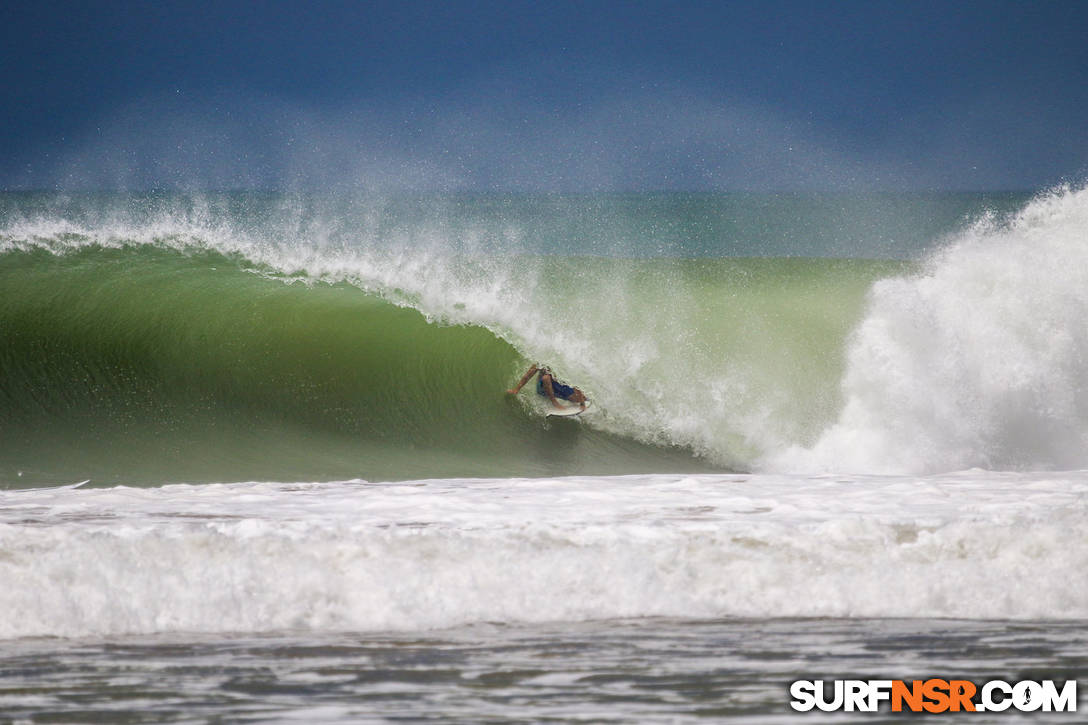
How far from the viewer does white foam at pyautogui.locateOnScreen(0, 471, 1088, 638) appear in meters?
2.50

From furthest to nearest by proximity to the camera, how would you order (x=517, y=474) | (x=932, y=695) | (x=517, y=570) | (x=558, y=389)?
1. (x=558, y=389)
2. (x=517, y=474)
3. (x=517, y=570)
4. (x=932, y=695)

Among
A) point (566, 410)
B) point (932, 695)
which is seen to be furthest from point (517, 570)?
point (566, 410)

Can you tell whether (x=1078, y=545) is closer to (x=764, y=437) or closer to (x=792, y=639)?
(x=792, y=639)

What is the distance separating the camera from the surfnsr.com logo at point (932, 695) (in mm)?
1910

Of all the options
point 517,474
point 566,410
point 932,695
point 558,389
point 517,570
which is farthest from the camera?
point 558,389

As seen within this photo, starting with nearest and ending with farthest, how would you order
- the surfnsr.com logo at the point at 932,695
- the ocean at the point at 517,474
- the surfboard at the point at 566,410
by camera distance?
the surfnsr.com logo at the point at 932,695 < the ocean at the point at 517,474 < the surfboard at the point at 566,410

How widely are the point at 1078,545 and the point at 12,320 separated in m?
6.87

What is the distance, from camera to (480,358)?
7.07 m

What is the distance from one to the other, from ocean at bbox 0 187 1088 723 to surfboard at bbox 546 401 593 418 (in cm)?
10

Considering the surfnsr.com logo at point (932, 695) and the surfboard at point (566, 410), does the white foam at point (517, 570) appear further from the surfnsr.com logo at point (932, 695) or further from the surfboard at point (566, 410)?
the surfboard at point (566, 410)

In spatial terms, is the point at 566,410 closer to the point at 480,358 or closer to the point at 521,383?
the point at 521,383

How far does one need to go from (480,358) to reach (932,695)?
5310 millimetres

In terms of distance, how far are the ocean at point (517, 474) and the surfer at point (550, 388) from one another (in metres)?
0.10

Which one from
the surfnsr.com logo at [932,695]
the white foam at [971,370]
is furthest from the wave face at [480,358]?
the surfnsr.com logo at [932,695]
